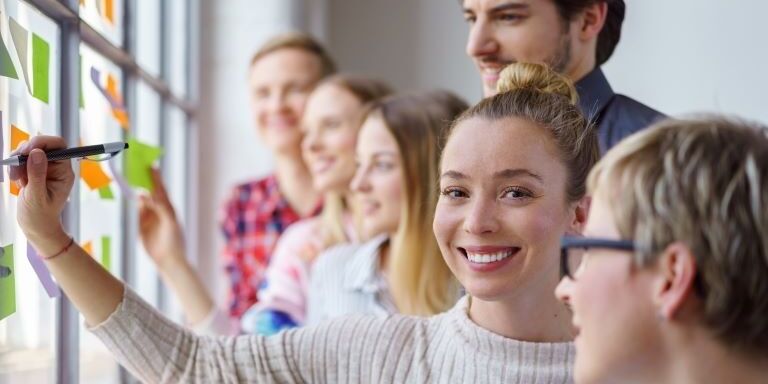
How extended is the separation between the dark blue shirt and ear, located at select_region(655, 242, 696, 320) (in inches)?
22.7

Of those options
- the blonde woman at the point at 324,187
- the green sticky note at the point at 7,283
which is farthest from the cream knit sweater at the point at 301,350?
the blonde woman at the point at 324,187

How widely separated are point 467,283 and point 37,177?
0.57m

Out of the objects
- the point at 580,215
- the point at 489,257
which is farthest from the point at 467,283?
the point at 580,215

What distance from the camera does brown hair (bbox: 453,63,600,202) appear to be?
1374 millimetres

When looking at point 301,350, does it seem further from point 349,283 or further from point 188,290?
point 188,290

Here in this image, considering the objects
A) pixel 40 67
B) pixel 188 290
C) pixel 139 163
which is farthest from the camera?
pixel 188 290

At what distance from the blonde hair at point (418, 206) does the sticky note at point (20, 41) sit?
0.89 m

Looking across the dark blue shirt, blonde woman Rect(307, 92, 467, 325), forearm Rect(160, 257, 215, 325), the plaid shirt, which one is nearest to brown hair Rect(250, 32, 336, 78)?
the plaid shirt

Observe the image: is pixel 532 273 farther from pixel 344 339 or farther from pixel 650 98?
pixel 650 98

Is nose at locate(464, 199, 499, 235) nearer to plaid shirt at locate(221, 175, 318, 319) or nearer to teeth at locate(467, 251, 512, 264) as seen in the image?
teeth at locate(467, 251, 512, 264)

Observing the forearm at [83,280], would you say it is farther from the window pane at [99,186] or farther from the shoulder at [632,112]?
the shoulder at [632,112]

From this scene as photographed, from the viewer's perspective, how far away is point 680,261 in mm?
962

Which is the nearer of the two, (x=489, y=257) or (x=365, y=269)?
(x=489, y=257)

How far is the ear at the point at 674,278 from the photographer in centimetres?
96
